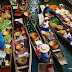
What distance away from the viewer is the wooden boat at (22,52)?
7.30 m

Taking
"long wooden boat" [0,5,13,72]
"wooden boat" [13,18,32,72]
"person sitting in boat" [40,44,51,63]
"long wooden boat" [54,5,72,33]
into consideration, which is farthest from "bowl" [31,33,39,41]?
"long wooden boat" [54,5,72,33]

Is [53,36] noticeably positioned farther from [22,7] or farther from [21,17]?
[22,7]

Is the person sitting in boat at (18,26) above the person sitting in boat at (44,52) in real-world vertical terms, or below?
above

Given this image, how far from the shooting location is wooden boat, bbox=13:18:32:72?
730 cm

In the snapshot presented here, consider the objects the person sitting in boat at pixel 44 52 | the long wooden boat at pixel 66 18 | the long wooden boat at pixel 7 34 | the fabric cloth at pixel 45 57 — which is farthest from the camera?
the long wooden boat at pixel 66 18

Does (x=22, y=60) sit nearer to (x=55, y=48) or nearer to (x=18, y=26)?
(x=55, y=48)

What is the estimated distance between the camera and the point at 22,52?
8383 mm

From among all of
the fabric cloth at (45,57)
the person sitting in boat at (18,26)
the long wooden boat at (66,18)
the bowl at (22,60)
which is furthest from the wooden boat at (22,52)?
the long wooden boat at (66,18)

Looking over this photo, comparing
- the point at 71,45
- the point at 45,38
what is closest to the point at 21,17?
the point at 45,38

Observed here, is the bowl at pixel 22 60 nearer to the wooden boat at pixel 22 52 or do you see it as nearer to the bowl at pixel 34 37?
the wooden boat at pixel 22 52

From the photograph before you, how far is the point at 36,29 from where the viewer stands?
31.9 feet

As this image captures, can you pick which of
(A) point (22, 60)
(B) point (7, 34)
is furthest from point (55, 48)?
(B) point (7, 34)

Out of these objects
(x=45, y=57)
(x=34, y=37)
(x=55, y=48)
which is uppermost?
(x=34, y=37)

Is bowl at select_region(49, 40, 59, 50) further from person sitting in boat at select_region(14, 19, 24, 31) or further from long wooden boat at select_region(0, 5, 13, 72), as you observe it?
long wooden boat at select_region(0, 5, 13, 72)
